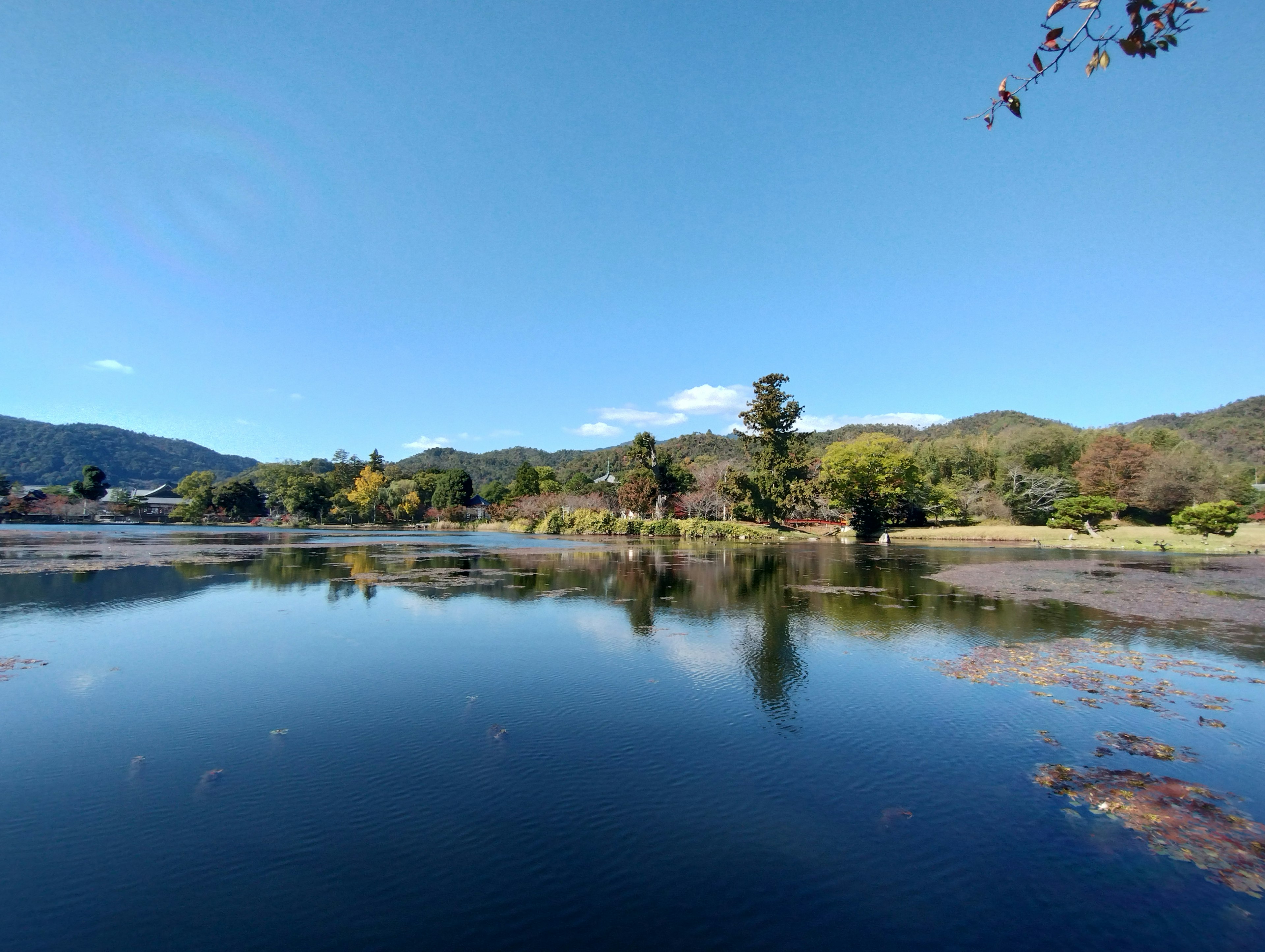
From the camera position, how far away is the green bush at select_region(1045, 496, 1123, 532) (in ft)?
164

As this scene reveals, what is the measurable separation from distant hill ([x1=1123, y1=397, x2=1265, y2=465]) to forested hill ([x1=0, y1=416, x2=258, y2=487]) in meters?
185

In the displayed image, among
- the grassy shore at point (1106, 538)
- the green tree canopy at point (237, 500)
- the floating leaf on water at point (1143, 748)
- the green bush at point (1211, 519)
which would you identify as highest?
the green tree canopy at point (237, 500)

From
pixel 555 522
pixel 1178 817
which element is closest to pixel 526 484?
pixel 555 522

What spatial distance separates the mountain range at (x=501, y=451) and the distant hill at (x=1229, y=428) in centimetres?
17

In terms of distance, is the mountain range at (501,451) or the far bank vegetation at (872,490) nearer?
the far bank vegetation at (872,490)

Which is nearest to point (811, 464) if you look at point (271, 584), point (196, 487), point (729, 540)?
point (729, 540)

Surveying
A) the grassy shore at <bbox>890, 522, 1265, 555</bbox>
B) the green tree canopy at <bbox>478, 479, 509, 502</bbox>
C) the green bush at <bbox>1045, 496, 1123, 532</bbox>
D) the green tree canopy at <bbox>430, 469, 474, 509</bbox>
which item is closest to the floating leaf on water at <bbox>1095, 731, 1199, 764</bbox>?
the grassy shore at <bbox>890, 522, 1265, 555</bbox>

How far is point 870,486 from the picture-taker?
55.6m

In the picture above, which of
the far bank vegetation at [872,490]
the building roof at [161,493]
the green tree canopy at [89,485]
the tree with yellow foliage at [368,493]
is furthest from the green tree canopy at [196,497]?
the tree with yellow foliage at [368,493]

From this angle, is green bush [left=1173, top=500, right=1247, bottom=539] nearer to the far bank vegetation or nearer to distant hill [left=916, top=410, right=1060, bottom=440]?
the far bank vegetation

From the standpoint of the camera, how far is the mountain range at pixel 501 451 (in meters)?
87.2

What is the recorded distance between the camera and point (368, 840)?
518 centimetres

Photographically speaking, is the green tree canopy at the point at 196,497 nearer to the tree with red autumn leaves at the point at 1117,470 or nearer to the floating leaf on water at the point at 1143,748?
the floating leaf on water at the point at 1143,748

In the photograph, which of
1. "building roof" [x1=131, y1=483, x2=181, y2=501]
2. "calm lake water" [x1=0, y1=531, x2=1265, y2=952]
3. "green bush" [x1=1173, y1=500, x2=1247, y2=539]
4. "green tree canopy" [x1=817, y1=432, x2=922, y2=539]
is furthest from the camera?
"building roof" [x1=131, y1=483, x2=181, y2=501]
